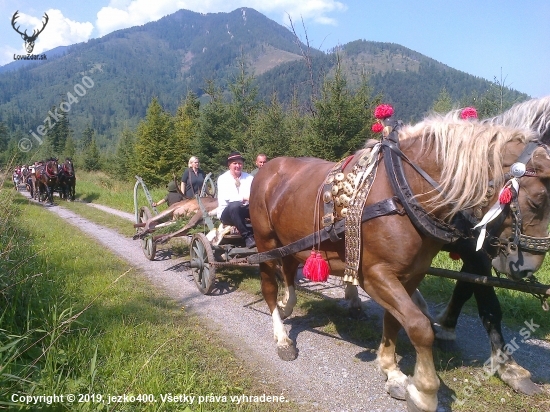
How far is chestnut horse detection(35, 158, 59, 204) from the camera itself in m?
18.2

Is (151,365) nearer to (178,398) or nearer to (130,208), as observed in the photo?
(178,398)

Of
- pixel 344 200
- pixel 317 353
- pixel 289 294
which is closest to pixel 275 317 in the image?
pixel 289 294

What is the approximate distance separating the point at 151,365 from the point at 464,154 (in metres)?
2.66

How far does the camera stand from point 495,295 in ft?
11.1

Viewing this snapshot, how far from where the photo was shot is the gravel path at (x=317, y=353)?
311cm

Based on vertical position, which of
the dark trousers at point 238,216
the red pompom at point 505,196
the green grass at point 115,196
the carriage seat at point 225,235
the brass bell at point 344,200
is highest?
the red pompom at point 505,196

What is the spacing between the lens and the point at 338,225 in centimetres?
298

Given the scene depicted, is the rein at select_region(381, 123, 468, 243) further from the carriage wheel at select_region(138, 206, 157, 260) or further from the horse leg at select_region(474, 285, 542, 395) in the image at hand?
the carriage wheel at select_region(138, 206, 157, 260)

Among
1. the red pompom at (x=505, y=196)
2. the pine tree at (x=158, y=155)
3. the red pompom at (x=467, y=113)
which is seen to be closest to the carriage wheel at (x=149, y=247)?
the red pompom at (x=467, y=113)

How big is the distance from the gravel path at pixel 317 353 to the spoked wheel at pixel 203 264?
0.53 ft

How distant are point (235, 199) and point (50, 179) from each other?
1598 centimetres

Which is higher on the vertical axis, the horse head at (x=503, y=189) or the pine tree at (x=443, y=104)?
the pine tree at (x=443, y=104)

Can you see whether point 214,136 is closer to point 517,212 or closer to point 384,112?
point 384,112

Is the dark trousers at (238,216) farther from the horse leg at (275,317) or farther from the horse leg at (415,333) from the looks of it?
the horse leg at (415,333)
